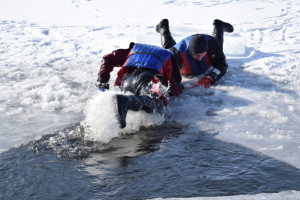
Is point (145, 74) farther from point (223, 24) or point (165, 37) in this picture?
point (223, 24)

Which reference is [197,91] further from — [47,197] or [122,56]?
[47,197]

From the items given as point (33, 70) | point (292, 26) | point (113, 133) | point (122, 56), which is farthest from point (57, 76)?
point (292, 26)

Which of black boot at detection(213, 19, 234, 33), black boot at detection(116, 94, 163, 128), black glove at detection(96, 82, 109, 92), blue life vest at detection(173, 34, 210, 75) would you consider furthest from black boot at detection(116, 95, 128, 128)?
black boot at detection(213, 19, 234, 33)

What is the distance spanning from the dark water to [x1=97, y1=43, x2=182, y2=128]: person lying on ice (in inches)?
18.5

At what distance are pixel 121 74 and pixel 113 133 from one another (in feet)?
4.19

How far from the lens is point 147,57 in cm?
466

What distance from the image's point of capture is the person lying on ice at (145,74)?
419cm

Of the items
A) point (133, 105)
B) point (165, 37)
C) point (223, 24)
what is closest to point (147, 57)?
point (133, 105)

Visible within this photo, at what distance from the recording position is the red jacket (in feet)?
15.7

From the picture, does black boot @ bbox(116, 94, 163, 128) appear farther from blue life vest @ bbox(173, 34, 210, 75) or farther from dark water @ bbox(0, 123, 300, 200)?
blue life vest @ bbox(173, 34, 210, 75)

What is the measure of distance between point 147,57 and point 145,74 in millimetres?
288

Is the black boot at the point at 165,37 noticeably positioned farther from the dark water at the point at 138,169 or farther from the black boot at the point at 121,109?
the black boot at the point at 121,109

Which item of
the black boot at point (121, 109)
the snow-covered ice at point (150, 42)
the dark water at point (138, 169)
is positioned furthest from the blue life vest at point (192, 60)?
the black boot at point (121, 109)

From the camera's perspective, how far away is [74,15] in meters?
9.95
